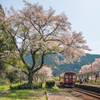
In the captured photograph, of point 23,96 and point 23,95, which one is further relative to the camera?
point 23,95

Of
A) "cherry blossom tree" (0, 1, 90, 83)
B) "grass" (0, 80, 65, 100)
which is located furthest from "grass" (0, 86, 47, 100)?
"cherry blossom tree" (0, 1, 90, 83)

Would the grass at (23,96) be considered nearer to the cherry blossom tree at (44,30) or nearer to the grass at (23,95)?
the grass at (23,95)

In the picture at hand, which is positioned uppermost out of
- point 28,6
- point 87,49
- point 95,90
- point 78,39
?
point 28,6

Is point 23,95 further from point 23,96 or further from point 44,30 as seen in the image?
point 44,30

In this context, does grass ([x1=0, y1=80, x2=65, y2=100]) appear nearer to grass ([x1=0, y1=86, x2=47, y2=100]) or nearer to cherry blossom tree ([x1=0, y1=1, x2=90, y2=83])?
grass ([x1=0, y1=86, x2=47, y2=100])

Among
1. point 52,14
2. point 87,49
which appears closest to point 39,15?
point 52,14

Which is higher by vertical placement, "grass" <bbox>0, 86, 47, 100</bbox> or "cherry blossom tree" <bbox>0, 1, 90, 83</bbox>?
"cherry blossom tree" <bbox>0, 1, 90, 83</bbox>

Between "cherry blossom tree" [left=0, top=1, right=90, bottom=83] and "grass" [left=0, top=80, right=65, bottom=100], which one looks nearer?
"grass" [left=0, top=80, right=65, bottom=100]

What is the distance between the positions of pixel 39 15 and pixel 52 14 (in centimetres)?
199

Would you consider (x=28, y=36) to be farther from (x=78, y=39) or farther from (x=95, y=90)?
(x=95, y=90)

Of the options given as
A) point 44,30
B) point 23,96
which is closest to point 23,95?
point 23,96

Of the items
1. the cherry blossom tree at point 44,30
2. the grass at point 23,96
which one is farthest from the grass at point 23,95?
the cherry blossom tree at point 44,30

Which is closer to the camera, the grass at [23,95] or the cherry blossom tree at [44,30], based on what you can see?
the grass at [23,95]

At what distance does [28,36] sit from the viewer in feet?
74.5
